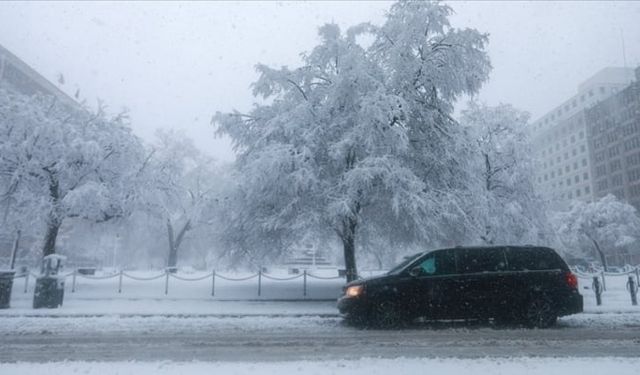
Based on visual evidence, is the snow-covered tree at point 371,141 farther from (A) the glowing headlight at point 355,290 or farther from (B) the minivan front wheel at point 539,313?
(B) the minivan front wheel at point 539,313

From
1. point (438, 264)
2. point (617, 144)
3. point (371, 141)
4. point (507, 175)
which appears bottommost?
point (438, 264)

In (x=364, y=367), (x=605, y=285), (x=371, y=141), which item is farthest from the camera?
(x=605, y=285)

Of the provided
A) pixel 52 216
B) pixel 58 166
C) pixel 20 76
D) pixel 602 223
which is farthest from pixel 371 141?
pixel 20 76

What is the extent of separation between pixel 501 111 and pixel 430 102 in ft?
44.7

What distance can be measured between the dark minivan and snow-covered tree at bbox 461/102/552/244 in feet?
34.1

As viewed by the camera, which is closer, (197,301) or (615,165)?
(197,301)

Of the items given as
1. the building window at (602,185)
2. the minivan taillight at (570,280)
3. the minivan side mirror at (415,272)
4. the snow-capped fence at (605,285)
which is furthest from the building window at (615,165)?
the minivan side mirror at (415,272)

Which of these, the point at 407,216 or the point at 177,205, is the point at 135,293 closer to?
the point at 177,205

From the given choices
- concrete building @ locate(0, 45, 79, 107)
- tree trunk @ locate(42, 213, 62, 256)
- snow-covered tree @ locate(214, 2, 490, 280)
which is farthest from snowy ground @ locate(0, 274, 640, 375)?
concrete building @ locate(0, 45, 79, 107)

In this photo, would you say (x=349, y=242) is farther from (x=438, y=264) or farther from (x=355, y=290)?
(x=438, y=264)

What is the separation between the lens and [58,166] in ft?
65.0

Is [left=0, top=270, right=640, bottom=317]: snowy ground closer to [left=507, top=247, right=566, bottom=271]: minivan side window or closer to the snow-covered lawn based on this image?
[left=507, top=247, right=566, bottom=271]: minivan side window

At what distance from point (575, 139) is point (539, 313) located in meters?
102

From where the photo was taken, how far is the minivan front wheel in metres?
10.5
